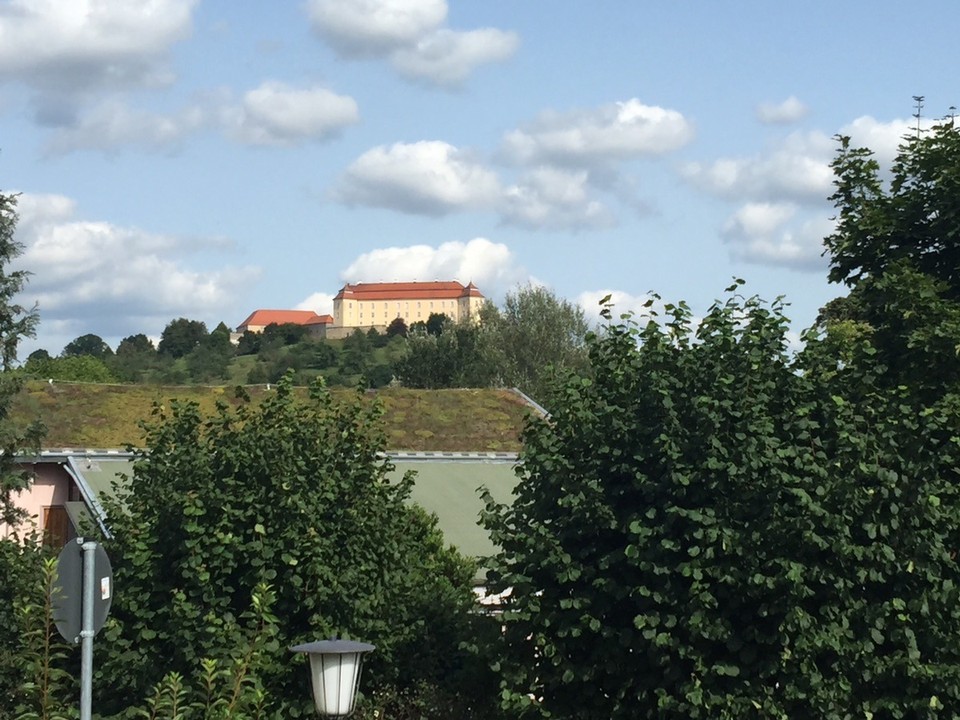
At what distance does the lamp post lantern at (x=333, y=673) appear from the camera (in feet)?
36.2

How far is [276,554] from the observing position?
1230 cm

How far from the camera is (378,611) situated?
12.8 meters

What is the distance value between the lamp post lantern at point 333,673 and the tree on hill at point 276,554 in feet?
3.42

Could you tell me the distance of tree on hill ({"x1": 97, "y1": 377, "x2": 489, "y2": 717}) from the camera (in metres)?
12.1

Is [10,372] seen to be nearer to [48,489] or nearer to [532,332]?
[48,489]

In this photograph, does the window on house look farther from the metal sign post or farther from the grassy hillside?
the metal sign post

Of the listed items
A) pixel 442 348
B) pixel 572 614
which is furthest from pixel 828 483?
pixel 442 348

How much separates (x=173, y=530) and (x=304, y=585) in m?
1.32

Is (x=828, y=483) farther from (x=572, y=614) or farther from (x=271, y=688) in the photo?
(x=271, y=688)

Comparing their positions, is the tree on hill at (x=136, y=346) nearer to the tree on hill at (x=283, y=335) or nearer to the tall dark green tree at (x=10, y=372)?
the tree on hill at (x=283, y=335)

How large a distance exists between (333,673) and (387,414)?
2091 centimetres

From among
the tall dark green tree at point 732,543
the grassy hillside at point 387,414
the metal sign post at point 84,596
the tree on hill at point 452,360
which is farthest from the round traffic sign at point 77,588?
the tree on hill at point 452,360

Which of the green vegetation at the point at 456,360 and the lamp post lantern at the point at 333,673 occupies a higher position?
the green vegetation at the point at 456,360

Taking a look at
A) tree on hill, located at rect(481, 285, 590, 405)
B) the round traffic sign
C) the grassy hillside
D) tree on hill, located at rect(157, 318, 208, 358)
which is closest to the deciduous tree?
tree on hill, located at rect(481, 285, 590, 405)
